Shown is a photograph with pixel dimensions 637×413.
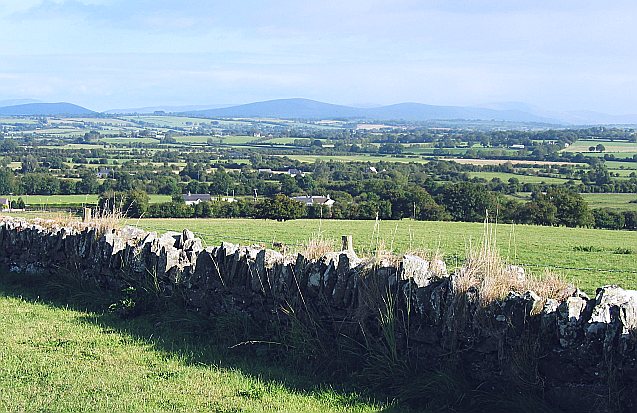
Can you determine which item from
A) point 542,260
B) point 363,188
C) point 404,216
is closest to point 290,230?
point 542,260

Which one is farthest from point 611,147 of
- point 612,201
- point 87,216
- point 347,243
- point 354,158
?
point 347,243

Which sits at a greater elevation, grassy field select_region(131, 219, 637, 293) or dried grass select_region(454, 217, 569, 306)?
dried grass select_region(454, 217, 569, 306)

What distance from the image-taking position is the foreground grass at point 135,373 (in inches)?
290

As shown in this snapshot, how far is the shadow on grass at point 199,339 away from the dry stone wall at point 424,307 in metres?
0.33

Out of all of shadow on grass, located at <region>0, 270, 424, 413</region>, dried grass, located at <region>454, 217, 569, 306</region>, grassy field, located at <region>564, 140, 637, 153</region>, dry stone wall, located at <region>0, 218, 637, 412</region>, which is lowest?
grassy field, located at <region>564, 140, 637, 153</region>

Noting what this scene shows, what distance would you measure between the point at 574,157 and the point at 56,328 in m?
136

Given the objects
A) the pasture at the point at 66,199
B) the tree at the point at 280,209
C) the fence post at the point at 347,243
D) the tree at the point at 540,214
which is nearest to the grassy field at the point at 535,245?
the fence post at the point at 347,243

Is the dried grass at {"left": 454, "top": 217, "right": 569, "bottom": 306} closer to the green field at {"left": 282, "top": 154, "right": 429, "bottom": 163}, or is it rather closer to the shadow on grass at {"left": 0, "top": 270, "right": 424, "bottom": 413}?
the shadow on grass at {"left": 0, "top": 270, "right": 424, "bottom": 413}

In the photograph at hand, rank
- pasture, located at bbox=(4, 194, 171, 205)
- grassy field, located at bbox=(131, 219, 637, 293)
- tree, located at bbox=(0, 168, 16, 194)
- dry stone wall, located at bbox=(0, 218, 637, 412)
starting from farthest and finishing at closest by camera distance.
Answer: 1. tree, located at bbox=(0, 168, 16, 194)
2. pasture, located at bbox=(4, 194, 171, 205)
3. grassy field, located at bbox=(131, 219, 637, 293)
4. dry stone wall, located at bbox=(0, 218, 637, 412)

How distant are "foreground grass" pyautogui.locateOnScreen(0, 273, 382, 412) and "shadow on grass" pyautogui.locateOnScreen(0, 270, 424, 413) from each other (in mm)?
22

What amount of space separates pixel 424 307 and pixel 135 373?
3456 millimetres

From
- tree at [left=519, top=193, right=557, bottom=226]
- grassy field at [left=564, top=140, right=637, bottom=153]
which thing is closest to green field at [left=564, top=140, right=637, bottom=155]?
grassy field at [left=564, top=140, right=637, bottom=153]

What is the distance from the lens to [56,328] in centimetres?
1038

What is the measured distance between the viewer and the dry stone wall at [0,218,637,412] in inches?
258
